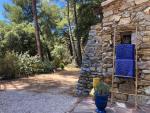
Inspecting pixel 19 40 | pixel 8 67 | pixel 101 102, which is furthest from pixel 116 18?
pixel 19 40

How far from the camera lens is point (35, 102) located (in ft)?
25.7

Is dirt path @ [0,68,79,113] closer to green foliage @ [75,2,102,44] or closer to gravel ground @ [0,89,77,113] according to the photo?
gravel ground @ [0,89,77,113]

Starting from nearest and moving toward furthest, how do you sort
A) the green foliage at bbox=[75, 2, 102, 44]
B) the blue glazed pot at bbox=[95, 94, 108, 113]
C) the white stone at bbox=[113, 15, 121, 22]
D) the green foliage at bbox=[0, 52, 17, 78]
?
the blue glazed pot at bbox=[95, 94, 108, 113]
the white stone at bbox=[113, 15, 121, 22]
the green foliage at bbox=[0, 52, 17, 78]
the green foliage at bbox=[75, 2, 102, 44]

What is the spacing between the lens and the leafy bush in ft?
44.0

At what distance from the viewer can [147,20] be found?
7176 mm

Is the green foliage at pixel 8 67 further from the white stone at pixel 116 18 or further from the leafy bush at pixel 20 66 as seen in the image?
the white stone at pixel 116 18

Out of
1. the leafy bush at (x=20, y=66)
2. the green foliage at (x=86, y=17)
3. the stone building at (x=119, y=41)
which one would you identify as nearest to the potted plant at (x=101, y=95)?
the stone building at (x=119, y=41)

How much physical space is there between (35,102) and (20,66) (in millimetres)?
6631

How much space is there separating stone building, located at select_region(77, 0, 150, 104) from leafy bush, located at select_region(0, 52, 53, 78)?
5581 millimetres

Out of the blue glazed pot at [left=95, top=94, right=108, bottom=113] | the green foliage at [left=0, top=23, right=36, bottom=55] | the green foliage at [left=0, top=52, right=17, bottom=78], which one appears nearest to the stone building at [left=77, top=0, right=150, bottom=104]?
the blue glazed pot at [left=95, top=94, right=108, bottom=113]

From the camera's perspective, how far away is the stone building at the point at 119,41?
283 inches

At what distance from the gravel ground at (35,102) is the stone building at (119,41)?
2.87ft

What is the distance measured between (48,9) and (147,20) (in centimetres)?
2086

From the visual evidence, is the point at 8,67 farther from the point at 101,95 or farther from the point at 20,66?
the point at 101,95
